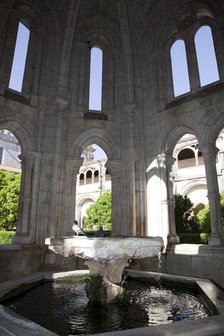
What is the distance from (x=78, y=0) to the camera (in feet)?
31.6

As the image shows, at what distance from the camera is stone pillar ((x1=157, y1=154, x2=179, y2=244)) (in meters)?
8.49

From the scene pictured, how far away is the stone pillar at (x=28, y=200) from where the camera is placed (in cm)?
810

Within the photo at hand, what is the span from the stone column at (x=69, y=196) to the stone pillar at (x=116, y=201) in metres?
1.22

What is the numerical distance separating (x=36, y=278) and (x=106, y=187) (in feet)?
81.4

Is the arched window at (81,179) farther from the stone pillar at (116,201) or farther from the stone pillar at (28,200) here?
the stone pillar at (28,200)

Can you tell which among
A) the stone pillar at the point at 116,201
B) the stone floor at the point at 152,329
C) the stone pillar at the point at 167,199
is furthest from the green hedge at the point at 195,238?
the stone floor at the point at 152,329

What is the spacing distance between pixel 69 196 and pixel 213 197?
435 centimetres

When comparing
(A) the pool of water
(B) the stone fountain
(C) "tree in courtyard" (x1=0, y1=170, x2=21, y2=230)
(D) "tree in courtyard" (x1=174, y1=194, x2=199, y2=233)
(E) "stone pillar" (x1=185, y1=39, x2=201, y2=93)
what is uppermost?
(E) "stone pillar" (x1=185, y1=39, x2=201, y2=93)

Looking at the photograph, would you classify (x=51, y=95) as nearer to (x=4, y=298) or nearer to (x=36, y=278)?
(x=36, y=278)

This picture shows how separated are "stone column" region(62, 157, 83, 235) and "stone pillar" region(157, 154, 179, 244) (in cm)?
279

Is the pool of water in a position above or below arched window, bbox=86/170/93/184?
below

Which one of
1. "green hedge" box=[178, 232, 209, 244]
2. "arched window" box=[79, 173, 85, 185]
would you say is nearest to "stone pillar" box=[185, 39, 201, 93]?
"green hedge" box=[178, 232, 209, 244]

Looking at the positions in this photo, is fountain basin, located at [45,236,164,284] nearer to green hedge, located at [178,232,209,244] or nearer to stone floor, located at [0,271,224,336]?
stone floor, located at [0,271,224,336]

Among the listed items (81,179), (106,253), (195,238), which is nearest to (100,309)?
(106,253)
